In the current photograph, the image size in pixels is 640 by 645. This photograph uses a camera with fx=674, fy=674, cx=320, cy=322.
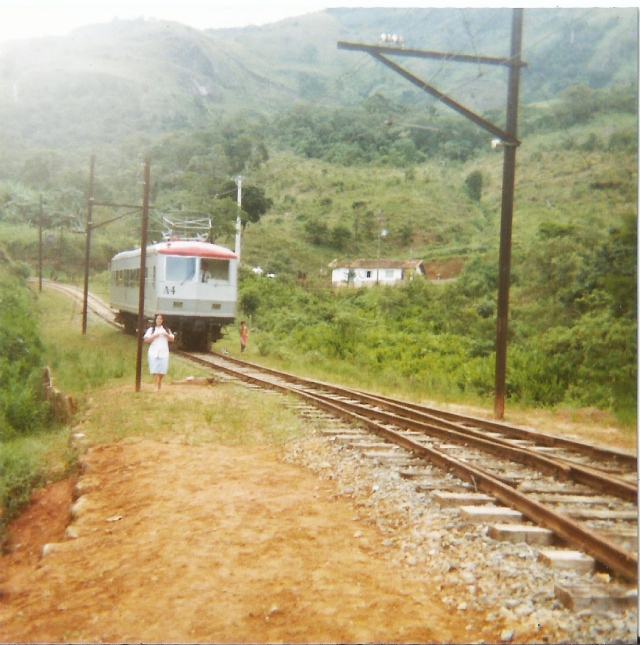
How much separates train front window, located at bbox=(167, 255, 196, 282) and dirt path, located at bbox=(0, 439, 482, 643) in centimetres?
414

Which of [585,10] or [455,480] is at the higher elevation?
[585,10]

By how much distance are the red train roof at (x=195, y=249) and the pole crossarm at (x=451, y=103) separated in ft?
11.0

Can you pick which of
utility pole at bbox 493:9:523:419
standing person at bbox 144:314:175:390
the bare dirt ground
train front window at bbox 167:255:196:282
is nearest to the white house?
train front window at bbox 167:255:196:282

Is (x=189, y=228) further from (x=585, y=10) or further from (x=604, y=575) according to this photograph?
(x=604, y=575)

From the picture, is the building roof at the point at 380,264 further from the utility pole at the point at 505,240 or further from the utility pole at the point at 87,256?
the utility pole at the point at 87,256

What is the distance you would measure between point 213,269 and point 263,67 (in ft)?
9.62

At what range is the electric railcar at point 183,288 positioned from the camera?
8.75 m

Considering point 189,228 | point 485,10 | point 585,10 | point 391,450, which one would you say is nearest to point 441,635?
point 391,450

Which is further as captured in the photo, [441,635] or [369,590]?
[369,590]

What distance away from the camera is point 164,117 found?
8164 millimetres

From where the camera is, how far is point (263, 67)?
27.1 ft

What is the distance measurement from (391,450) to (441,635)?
12.0ft

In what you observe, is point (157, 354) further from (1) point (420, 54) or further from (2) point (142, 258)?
(1) point (420, 54)

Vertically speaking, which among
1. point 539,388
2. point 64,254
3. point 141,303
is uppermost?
point 64,254
